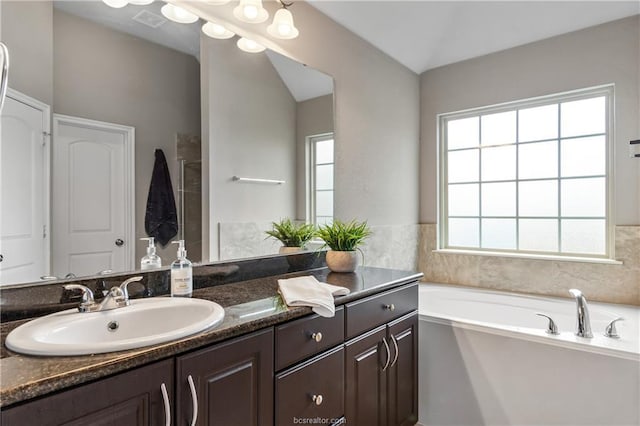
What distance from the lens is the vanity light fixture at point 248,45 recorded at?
72.9 inches

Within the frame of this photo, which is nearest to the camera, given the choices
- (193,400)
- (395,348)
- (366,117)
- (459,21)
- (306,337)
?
(193,400)

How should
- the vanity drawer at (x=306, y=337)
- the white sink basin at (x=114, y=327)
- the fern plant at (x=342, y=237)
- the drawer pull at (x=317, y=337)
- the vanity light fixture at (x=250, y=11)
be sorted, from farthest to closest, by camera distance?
the fern plant at (x=342, y=237) < the vanity light fixture at (x=250, y=11) < the drawer pull at (x=317, y=337) < the vanity drawer at (x=306, y=337) < the white sink basin at (x=114, y=327)

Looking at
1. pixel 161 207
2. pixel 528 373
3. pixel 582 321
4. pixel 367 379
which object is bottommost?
pixel 528 373

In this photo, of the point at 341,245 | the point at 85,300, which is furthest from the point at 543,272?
the point at 85,300

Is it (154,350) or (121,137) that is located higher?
(121,137)

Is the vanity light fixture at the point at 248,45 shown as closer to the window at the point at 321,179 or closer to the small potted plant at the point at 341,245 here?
the window at the point at 321,179

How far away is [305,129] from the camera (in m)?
2.24

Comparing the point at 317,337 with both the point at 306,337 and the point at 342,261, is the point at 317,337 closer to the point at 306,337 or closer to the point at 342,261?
the point at 306,337

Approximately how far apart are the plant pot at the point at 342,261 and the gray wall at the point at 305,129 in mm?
343

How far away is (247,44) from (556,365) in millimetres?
2258

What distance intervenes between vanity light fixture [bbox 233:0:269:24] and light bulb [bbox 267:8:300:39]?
116 mm

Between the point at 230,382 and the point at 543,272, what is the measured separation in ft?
8.62

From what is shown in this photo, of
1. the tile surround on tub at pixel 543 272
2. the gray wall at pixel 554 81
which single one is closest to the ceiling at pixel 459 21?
the gray wall at pixel 554 81

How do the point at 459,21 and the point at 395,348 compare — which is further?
the point at 459,21
